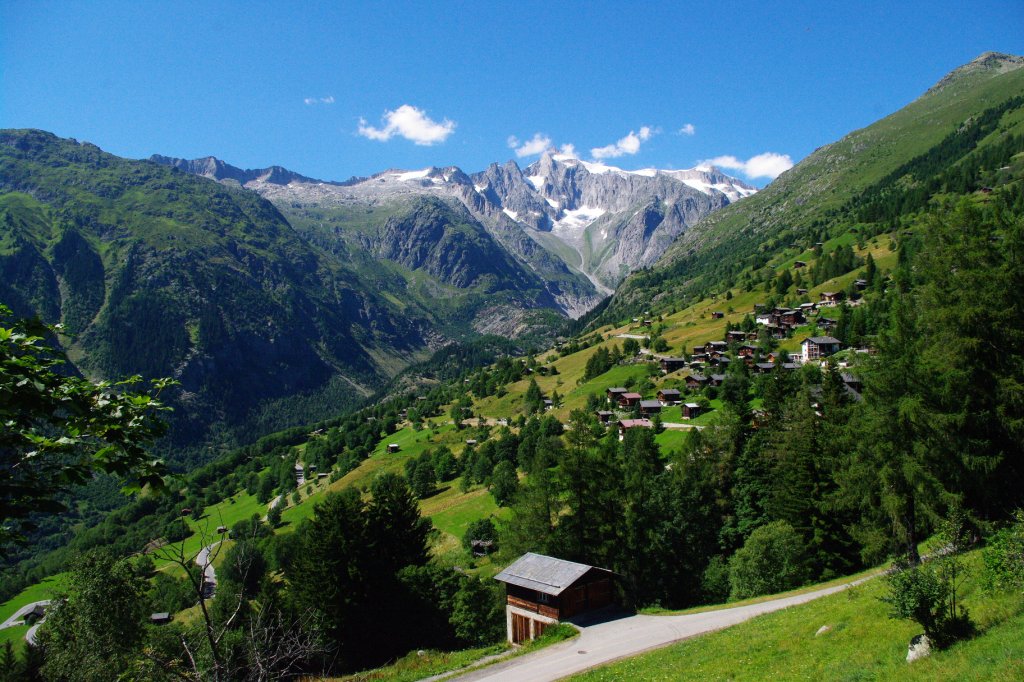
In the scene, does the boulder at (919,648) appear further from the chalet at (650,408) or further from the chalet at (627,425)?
the chalet at (650,408)

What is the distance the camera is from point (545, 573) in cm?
4072

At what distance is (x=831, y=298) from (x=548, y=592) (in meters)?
138

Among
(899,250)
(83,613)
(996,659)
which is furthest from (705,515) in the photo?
(899,250)

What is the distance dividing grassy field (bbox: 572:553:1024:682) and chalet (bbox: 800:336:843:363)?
93.3m

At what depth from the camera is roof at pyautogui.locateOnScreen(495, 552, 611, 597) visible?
38844 millimetres

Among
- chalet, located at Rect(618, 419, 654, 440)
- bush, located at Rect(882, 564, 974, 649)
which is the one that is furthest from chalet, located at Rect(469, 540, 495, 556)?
bush, located at Rect(882, 564, 974, 649)

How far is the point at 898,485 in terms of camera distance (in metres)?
32.5

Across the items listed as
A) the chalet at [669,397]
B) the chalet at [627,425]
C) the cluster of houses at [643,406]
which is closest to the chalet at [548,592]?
the chalet at [627,425]

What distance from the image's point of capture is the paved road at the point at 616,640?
92.6 ft

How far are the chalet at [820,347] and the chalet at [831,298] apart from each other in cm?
4059

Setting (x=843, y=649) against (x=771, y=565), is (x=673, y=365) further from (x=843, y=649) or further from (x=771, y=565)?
(x=843, y=649)

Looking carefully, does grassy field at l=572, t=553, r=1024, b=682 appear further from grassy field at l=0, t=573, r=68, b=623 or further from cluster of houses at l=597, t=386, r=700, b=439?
grassy field at l=0, t=573, r=68, b=623

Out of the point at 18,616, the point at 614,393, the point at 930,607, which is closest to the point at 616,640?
the point at 930,607

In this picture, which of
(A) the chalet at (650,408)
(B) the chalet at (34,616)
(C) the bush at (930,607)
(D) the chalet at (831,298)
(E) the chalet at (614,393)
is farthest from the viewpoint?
(D) the chalet at (831,298)
